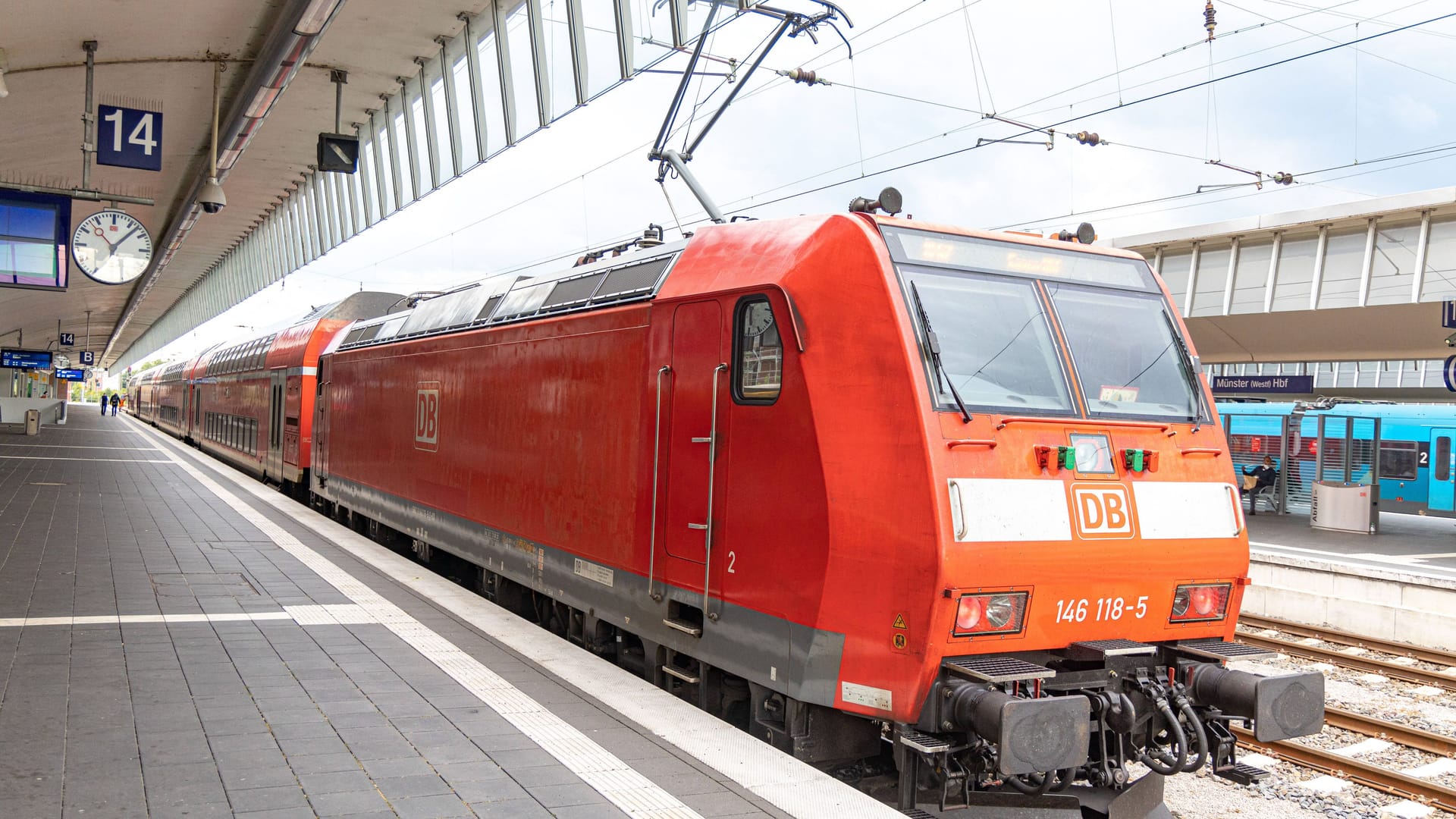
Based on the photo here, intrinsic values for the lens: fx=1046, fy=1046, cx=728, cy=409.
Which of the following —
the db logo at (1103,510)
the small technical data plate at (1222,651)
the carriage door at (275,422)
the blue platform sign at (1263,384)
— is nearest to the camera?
the db logo at (1103,510)

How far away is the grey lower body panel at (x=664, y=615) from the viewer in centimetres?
521

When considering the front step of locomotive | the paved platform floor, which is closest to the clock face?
the front step of locomotive

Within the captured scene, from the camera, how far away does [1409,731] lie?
7.66 meters

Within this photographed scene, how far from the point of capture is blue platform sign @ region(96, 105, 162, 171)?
496 inches

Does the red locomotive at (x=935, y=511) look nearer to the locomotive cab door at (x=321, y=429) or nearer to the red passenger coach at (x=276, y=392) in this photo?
the locomotive cab door at (x=321, y=429)

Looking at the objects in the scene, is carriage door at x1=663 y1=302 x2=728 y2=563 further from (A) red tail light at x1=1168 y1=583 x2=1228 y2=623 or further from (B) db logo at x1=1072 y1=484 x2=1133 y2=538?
(A) red tail light at x1=1168 y1=583 x2=1228 y2=623

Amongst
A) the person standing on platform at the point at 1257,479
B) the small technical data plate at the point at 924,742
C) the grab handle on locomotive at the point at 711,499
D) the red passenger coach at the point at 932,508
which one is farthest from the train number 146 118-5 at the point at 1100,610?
the person standing on platform at the point at 1257,479

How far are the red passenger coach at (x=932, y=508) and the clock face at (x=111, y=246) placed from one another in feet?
35.5

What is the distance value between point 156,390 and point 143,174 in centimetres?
3749

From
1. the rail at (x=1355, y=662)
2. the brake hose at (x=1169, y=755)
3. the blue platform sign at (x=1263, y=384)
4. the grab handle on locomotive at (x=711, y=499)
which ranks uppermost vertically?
the blue platform sign at (x=1263, y=384)

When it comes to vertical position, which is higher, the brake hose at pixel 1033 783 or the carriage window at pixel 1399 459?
the carriage window at pixel 1399 459

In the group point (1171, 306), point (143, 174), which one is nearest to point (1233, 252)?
point (1171, 306)

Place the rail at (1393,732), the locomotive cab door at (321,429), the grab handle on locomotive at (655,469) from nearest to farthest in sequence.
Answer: the grab handle on locomotive at (655,469) < the rail at (1393,732) < the locomotive cab door at (321,429)

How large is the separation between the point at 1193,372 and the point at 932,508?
7.38 ft
